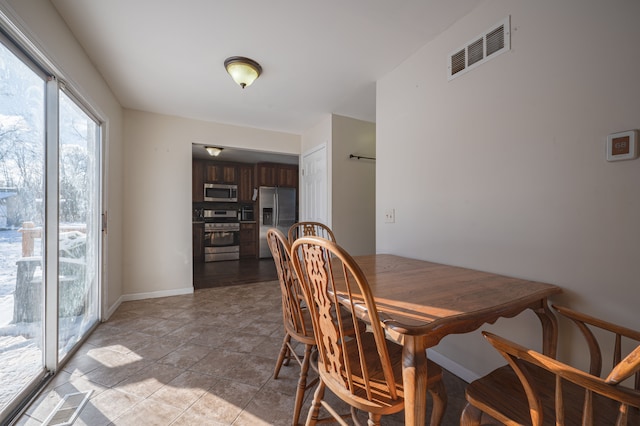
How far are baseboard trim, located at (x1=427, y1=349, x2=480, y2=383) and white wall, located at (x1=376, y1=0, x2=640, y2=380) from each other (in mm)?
32

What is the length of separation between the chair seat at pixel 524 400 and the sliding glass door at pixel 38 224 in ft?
7.32

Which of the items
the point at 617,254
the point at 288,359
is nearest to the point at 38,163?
the point at 288,359

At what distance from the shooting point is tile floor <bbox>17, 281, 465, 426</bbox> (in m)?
1.45

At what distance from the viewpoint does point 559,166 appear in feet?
4.41

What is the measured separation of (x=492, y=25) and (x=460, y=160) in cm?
83

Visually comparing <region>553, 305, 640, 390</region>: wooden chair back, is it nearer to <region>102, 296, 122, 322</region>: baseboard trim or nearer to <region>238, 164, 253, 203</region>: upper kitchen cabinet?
<region>102, 296, 122, 322</region>: baseboard trim

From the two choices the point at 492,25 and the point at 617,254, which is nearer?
the point at 617,254

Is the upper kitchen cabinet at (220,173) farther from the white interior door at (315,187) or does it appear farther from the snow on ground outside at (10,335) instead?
the snow on ground outside at (10,335)

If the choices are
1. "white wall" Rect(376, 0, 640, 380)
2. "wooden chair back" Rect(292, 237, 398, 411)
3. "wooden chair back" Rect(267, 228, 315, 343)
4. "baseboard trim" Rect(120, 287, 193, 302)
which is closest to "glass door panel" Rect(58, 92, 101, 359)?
"baseboard trim" Rect(120, 287, 193, 302)

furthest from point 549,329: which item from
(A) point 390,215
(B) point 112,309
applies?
(B) point 112,309

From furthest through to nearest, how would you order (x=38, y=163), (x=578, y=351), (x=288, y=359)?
1. (x=288, y=359)
2. (x=38, y=163)
3. (x=578, y=351)

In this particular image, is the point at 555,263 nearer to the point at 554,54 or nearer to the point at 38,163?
the point at 554,54

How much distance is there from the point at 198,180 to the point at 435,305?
6072 mm

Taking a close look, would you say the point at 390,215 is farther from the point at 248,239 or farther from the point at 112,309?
the point at 248,239
